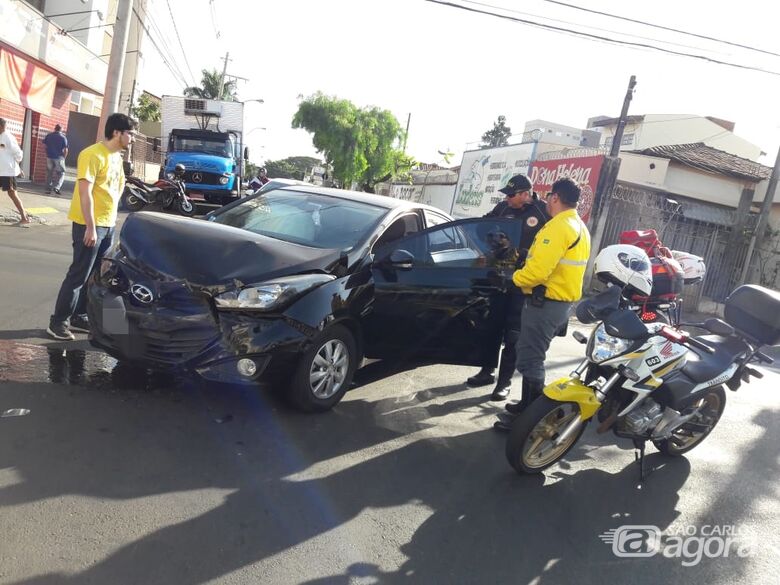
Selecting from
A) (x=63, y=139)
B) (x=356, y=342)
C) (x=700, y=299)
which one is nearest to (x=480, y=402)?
(x=356, y=342)

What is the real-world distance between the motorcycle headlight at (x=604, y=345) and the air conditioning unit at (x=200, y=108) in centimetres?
1713

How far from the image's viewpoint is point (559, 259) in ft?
13.2

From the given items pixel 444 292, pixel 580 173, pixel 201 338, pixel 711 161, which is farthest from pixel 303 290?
pixel 711 161

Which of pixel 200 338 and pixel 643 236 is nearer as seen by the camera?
pixel 200 338

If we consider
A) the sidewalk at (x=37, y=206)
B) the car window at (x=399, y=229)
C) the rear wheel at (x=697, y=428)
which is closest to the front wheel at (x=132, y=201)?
the sidewalk at (x=37, y=206)

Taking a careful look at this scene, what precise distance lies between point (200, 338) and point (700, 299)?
13.5 m

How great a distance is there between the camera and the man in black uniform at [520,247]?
4.97 meters

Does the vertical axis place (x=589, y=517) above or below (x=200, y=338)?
below

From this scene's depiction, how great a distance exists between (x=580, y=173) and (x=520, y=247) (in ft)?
38.2

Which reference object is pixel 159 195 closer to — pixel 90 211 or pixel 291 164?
pixel 90 211

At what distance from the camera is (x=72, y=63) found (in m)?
16.7

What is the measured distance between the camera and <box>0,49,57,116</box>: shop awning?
13.7m

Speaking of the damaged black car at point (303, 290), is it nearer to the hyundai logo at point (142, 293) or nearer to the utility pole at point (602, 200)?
the hyundai logo at point (142, 293)

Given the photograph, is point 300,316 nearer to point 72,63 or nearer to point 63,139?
point 63,139
